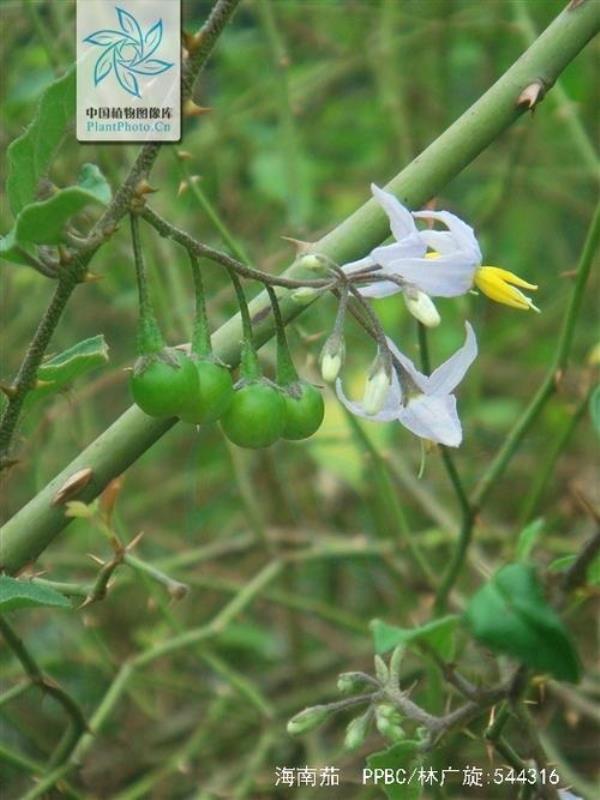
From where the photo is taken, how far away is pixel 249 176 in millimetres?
2193

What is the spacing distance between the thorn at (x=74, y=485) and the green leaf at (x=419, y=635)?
0.72 ft

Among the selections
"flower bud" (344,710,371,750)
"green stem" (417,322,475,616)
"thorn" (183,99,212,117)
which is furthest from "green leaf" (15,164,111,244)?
"green stem" (417,322,475,616)

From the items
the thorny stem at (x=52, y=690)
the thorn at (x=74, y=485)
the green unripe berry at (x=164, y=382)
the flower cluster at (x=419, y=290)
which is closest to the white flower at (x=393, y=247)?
the flower cluster at (x=419, y=290)

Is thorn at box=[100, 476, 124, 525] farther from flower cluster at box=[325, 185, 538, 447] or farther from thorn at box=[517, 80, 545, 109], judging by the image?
thorn at box=[517, 80, 545, 109]

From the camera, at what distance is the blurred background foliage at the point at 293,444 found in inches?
55.9

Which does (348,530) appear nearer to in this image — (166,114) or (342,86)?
(342,86)

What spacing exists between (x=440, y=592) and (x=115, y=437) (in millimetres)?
403

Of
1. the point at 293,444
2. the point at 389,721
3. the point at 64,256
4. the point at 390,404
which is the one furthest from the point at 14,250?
the point at 293,444

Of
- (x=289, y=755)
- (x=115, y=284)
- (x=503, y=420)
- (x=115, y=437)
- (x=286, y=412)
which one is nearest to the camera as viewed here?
(x=286, y=412)

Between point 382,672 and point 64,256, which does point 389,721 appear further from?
point 64,256

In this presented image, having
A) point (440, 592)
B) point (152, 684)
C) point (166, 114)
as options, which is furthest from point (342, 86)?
point (166, 114)

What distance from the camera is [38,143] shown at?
24.1 inches

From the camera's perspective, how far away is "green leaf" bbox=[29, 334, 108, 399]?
701 millimetres

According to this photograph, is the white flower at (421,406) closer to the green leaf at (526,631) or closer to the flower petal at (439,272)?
the flower petal at (439,272)
